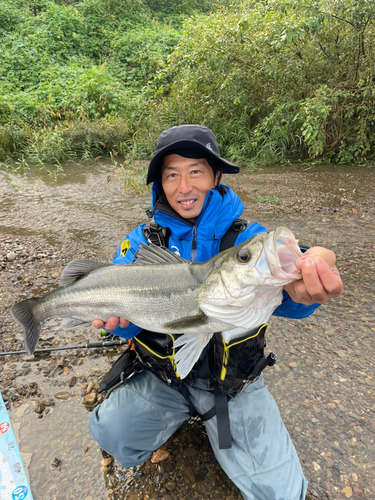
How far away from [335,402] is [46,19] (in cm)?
2182

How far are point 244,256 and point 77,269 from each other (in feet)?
4.25

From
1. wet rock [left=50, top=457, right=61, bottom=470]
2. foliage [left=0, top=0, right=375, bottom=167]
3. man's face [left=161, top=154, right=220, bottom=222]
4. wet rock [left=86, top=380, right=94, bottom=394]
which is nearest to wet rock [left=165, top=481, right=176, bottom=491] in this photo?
wet rock [left=50, top=457, right=61, bottom=470]

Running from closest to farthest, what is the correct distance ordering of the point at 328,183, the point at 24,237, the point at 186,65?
1. the point at 24,237
2. the point at 328,183
3. the point at 186,65

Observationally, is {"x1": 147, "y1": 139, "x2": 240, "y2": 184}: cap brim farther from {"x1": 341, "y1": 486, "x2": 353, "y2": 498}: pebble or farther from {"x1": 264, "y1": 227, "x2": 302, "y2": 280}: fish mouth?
{"x1": 341, "y1": 486, "x2": 353, "y2": 498}: pebble

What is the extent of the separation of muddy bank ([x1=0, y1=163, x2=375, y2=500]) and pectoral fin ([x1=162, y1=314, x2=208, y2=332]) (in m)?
1.02

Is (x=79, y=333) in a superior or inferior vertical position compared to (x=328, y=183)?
inferior

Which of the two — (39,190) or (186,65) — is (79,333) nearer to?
(39,190)

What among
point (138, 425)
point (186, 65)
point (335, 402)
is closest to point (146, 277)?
point (138, 425)

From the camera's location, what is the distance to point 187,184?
252 cm

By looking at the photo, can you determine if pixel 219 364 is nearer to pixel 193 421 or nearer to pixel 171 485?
pixel 193 421

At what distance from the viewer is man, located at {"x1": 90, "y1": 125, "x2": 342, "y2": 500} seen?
6.16 ft

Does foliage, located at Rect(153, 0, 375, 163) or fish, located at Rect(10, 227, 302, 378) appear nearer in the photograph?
fish, located at Rect(10, 227, 302, 378)

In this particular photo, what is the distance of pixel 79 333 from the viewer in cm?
323

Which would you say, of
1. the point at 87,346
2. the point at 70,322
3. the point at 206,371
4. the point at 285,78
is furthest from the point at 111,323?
the point at 285,78
